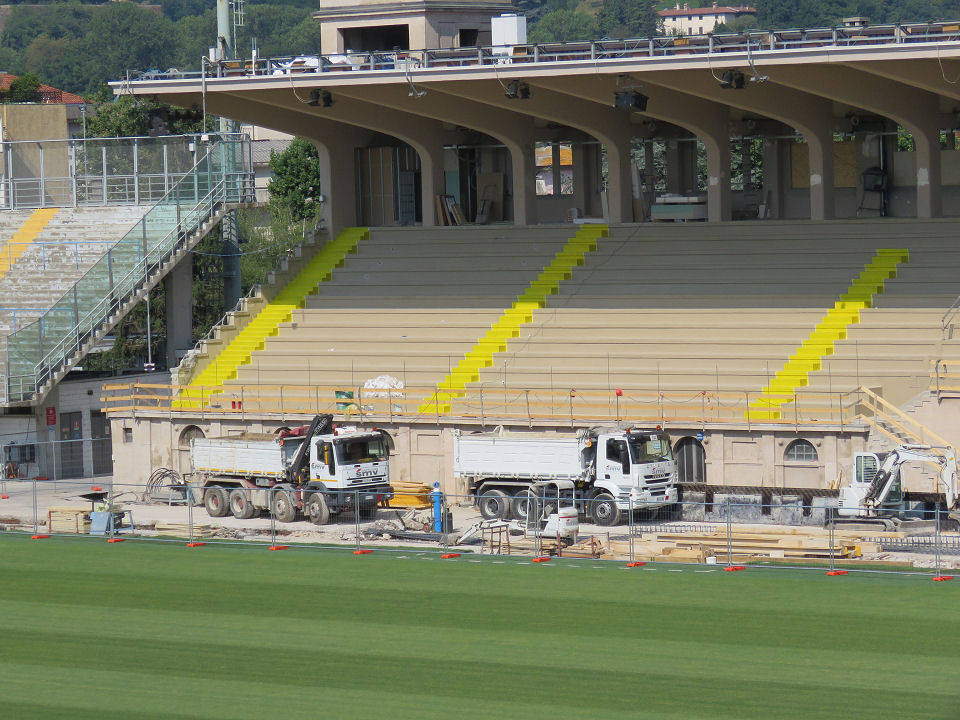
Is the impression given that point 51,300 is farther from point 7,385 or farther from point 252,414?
point 252,414

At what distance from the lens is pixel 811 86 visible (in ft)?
128

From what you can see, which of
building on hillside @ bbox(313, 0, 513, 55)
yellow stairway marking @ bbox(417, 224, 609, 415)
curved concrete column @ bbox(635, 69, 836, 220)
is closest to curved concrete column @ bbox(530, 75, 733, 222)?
curved concrete column @ bbox(635, 69, 836, 220)

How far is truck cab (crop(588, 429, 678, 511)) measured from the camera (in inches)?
1374

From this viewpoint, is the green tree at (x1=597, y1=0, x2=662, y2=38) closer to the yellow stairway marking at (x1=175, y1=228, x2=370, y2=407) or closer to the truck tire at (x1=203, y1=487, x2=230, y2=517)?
the yellow stairway marking at (x1=175, y1=228, x2=370, y2=407)

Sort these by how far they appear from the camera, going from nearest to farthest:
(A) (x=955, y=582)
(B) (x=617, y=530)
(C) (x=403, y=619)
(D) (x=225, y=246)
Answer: (C) (x=403, y=619) → (A) (x=955, y=582) → (B) (x=617, y=530) → (D) (x=225, y=246)

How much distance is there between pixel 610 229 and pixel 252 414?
455 inches

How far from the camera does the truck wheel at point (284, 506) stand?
36.9m

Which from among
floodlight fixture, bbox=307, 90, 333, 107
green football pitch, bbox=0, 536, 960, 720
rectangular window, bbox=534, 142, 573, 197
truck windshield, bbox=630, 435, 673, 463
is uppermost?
floodlight fixture, bbox=307, 90, 333, 107

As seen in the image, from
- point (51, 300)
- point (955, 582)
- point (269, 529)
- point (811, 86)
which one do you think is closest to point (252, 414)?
point (269, 529)

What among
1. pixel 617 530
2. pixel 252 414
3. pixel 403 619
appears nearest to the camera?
pixel 403 619

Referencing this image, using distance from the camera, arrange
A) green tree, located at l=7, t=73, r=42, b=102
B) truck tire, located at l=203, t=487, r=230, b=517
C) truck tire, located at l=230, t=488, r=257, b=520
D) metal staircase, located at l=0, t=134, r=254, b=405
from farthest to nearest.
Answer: green tree, located at l=7, t=73, r=42, b=102, metal staircase, located at l=0, t=134, r=254, b=405, truck tire, located at l=203, t=487, r=230, b=517, truck tire, located at l=230, t=488, r=257, b=520

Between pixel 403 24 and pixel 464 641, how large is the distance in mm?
28684

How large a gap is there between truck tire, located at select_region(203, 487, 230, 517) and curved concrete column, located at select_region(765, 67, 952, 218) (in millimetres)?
15884

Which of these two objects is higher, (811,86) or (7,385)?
(811,86)
